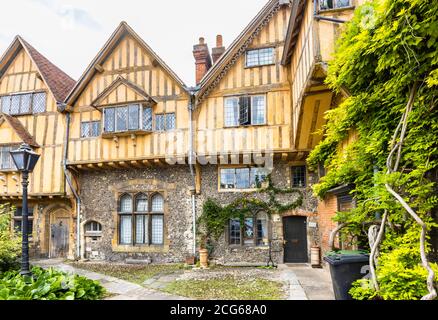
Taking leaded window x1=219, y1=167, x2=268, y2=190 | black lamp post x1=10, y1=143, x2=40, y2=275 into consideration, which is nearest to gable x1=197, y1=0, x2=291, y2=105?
leaded window x1=219, y1=167, x2=268, y2=190

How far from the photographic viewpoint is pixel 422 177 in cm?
396

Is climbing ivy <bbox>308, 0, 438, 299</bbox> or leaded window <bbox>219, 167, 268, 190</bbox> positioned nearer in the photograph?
climbing ivy <bbox>308, 0, 438, 299</bbox>

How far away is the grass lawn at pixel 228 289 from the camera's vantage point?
663 cm

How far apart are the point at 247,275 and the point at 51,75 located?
12.5m

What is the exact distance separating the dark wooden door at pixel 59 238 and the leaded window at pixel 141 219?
310 cm

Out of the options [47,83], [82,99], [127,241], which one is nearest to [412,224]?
[127,241]

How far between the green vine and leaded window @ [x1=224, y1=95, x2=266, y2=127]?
7.61 feet

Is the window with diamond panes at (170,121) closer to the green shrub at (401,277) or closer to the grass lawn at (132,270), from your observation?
the grass lawn at (132,270)

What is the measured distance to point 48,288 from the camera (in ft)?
18.5

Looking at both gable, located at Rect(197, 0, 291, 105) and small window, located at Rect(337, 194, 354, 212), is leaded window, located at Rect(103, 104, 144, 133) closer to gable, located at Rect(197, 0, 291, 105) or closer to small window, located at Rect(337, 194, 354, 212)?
gable, located at Rect(197, 0, 291, 105)

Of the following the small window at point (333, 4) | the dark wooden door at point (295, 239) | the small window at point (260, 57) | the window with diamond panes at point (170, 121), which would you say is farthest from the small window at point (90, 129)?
the small window at point (333, 4)

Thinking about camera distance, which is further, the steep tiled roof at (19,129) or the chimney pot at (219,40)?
the chimney pot at (219,40)

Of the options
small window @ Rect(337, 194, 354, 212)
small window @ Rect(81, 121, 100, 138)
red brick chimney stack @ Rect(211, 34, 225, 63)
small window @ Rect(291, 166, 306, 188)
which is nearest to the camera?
small window @ Rect(337, 194, 354, 212)

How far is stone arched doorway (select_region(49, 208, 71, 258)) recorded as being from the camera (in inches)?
518
